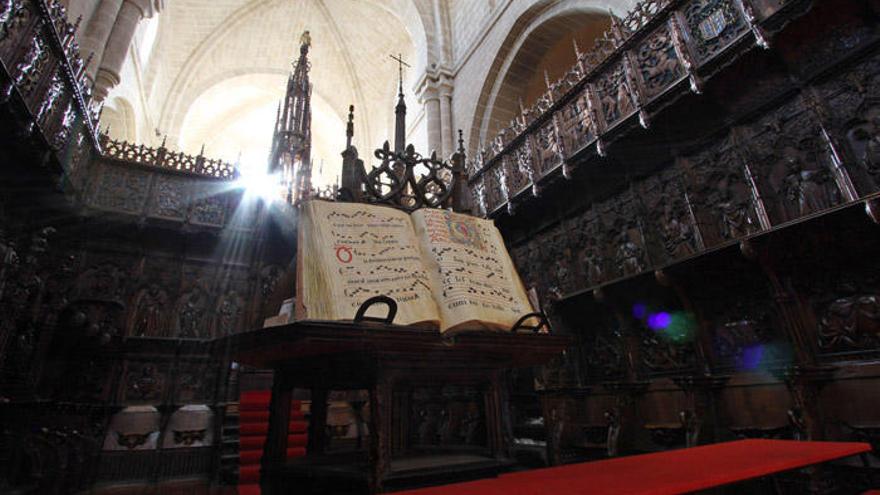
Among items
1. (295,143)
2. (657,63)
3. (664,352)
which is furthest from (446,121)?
(664,352)

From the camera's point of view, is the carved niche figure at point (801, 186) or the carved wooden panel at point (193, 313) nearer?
the carved niche figure at point (801, 186)

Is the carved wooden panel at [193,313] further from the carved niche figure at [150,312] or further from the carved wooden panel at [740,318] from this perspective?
the carved wooden panel at [740,318]

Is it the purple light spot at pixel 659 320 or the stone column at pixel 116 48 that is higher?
Answer: the stone column at pixel 116 48

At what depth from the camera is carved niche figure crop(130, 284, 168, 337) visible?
299 inches

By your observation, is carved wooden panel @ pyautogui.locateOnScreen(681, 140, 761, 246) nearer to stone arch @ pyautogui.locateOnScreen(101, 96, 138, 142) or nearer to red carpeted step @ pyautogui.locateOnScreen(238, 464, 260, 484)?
red carpeted step @ pyautogui.locateOnScreen(238, 464, 260, 484)

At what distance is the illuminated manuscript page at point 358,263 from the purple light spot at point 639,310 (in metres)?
4.14

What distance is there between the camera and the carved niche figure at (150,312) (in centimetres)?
760

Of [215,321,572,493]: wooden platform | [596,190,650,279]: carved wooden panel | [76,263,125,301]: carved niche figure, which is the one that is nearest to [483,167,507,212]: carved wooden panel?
[596,190,650,279]: carved wooden panel

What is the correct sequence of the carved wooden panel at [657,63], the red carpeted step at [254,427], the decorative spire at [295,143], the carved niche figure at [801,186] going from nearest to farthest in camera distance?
the carved niche figure at [801,186], the carved wooden panel at [657,63], the red carpeted step at [254,427], the decorative spire at [295,143]

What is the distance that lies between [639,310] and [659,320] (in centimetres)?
25

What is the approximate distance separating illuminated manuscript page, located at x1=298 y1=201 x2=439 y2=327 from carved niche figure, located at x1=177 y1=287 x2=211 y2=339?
8024 millimetres

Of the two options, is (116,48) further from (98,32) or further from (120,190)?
(120,190)

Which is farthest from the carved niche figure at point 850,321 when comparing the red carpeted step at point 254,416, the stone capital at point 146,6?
the stone capital at point 146,6

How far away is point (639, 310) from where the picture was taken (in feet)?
15.7
